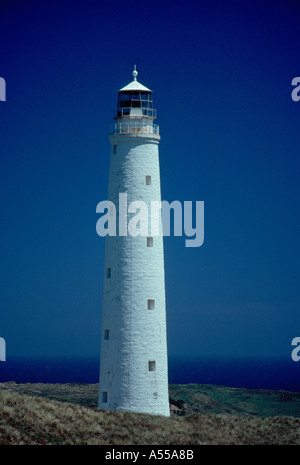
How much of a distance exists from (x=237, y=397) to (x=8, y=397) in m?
34.0

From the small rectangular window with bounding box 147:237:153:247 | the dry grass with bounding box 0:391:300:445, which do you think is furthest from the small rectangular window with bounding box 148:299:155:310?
the dry grass with bounding box 0:391:300:445

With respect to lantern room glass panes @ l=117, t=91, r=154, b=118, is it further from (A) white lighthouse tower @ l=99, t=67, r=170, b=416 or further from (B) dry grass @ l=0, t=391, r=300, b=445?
(B) dry grass @ l=0, t=391, r=300, b=445

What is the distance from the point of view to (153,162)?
39688 mm

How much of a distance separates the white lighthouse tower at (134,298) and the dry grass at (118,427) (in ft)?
8.87

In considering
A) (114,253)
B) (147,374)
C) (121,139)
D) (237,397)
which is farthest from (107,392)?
(237,397)

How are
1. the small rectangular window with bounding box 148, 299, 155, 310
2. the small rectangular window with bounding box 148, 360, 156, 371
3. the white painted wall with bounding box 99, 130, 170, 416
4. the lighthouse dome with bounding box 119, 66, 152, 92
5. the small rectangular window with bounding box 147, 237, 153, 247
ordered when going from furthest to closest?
the lighthouse dome with bounding box 119, 66, 152, 92 < the small rectangular window with bounding box 147, 237, 153, 247 < the small rectangular window with bounding box 148, 299, 155, 310 < the small rectangular window with bounding box 148, 360, 156, 371 < the white painted wall with bounding box 99, 130, 170, 416

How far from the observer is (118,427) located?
31688 millimetres

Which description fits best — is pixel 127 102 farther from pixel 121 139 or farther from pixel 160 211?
pixel 160 211

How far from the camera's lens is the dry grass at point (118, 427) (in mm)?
28484

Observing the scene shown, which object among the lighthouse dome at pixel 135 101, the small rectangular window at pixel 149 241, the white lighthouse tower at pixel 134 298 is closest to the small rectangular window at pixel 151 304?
the white lighthouse tower at pixel 134 298

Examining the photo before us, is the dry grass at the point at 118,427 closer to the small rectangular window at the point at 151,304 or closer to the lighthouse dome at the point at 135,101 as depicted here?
the small rectangular window at the point at 151,304

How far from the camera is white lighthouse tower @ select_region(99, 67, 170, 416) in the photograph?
3816cm

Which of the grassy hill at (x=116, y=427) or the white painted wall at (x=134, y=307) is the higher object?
the white painted wall at (x=134, y=307)
